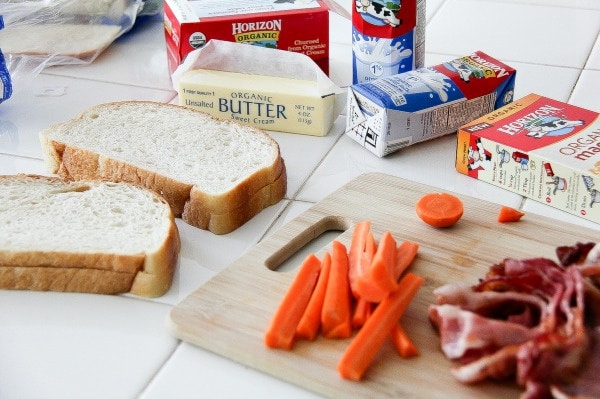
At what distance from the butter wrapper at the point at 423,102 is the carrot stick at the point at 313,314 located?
518 mm

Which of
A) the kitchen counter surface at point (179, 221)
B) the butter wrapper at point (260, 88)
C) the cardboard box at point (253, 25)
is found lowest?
the kitchen counter surface at point (179, 221)

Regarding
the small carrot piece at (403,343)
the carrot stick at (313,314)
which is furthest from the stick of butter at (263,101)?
the small carrot piece at (403,343)

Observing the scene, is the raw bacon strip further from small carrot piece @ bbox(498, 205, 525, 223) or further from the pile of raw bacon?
small carrot piece @ bbox(498, 205, 525, 223)

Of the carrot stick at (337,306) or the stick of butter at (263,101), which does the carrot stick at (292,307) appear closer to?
the carrot stick at (337,306)

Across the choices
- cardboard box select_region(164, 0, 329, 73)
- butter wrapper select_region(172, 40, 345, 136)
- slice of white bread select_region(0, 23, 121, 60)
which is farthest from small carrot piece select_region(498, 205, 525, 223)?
slice of white bread select_region(0, 23, 121, 60)

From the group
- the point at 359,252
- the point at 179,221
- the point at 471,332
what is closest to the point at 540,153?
the point at 359,252

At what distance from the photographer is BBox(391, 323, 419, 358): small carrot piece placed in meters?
1.17

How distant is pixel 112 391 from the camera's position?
3.82 feet

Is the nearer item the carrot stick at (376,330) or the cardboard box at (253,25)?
the carrot stick at (376,330)

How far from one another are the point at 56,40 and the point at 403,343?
136cm

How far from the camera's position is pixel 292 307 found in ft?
4.04

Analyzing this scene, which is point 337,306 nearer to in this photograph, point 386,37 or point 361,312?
point 361,312

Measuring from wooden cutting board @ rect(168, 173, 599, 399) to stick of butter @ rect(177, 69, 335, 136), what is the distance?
278 mm

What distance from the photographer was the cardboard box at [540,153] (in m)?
1.51
